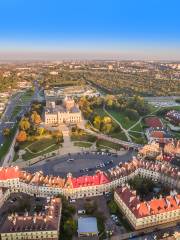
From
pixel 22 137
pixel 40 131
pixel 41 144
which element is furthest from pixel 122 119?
pixel 22 137

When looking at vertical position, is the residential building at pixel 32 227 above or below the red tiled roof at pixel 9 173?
below

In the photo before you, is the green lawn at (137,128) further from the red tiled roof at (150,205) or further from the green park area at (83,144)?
the red tiled roof at (150,205)

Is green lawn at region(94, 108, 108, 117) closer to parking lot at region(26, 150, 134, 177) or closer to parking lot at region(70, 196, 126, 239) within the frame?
parking lot at region(26, 150, 134, 177)

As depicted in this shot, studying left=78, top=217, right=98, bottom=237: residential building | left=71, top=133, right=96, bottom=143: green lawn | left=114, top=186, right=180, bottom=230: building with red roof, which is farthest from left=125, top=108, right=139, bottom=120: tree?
left=78, top=217, right=98, bottom=237: residential building

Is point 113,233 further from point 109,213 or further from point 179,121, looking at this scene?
point 179,121

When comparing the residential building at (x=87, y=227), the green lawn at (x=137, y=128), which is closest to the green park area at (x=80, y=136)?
the green lawn at (x=137, y=128)

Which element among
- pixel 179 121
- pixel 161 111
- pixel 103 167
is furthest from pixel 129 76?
pixel 103 167
